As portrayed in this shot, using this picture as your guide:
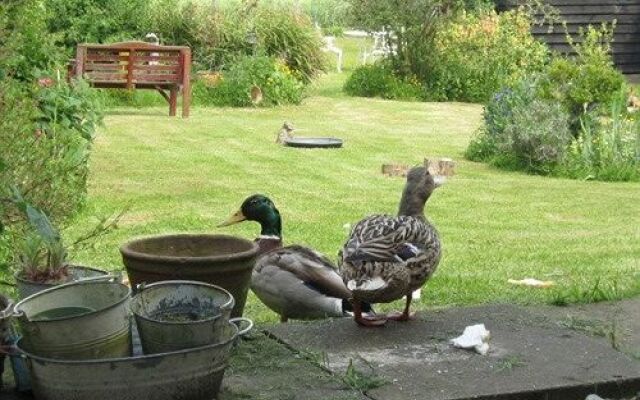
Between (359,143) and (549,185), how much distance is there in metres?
4.12

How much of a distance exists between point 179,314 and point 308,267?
1713 millimetres

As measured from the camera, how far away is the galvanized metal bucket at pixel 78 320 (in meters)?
4.19

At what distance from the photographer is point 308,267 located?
626 cm

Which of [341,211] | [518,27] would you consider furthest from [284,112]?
[341,211]

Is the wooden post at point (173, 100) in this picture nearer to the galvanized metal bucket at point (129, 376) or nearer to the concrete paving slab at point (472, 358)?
the concrete paving slab at point (472, 358)

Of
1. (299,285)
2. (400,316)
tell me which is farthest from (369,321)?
(299,285)

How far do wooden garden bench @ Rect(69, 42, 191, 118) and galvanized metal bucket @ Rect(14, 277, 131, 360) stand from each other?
47.5 feet

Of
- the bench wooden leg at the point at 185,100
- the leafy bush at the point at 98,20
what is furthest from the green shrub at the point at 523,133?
the leafy bush at the point at 98,20

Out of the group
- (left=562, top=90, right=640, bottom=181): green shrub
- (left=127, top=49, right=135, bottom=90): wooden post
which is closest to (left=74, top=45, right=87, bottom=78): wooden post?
(left=127, top=49, right=135, bottom=90): wooden post

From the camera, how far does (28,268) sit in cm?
473

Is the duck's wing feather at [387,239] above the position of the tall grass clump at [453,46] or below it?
above

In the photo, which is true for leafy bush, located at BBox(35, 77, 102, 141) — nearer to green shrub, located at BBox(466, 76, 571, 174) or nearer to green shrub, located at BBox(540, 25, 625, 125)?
green shrub, located at BBox(466, 76, 571, 174)

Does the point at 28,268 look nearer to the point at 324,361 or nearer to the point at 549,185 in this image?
the point at 324,361

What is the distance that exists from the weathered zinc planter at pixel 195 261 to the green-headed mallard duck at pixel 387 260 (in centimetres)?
48
